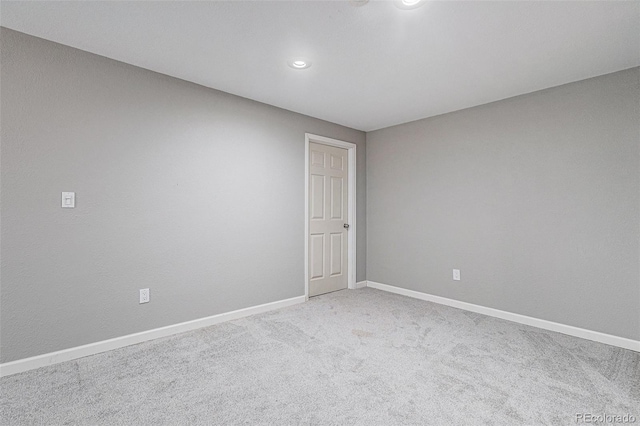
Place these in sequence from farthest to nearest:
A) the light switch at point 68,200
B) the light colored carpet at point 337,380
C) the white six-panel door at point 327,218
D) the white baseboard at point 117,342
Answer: the white six-panel door at point 327,218, the light switch at point 68,200, the white baseboard at point 117,342, the light colored carpet at point 337,380

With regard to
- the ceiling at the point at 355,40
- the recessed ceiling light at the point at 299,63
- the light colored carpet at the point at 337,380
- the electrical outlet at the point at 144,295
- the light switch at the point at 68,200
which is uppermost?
the ceiling at the point at 355,40

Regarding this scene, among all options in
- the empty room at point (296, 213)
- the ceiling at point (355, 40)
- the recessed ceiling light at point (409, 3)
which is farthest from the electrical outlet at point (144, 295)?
the recessed ceiling light at point (409, 3)

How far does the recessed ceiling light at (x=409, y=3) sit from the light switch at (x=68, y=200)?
8.52ft

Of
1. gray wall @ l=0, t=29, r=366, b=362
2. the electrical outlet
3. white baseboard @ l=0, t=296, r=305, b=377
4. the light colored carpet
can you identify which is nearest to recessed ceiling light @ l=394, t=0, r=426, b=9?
gray wall @ l=0, t=29, r=366, b=362

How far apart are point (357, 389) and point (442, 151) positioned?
295 cm

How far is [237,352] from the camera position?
2.46 metres

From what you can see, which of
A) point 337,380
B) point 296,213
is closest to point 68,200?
point 296,213

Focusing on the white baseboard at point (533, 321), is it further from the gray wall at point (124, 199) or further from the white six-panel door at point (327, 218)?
the gray wall at point (124, 199)

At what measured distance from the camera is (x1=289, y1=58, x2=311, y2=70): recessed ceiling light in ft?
8.13

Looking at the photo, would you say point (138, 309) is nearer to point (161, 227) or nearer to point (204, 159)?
point (161, 227)

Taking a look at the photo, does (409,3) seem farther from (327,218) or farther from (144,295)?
(144,295)

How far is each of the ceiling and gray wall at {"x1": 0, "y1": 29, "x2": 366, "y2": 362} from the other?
0.29 m

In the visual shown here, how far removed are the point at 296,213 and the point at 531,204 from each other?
251 cm

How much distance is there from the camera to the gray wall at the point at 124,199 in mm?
2143
